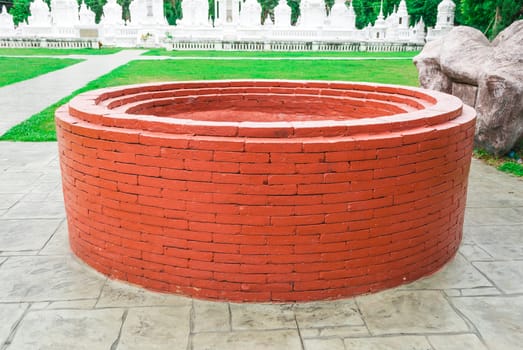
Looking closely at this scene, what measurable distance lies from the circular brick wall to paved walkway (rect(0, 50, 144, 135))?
8.26 meters

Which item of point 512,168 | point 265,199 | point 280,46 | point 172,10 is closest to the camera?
point 265,199

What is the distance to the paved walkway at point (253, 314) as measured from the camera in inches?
139

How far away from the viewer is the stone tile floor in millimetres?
3543

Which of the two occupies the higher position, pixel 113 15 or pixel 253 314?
pixel 113 15

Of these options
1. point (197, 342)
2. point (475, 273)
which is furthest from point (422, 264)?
point (197, 342)

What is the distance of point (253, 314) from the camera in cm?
387

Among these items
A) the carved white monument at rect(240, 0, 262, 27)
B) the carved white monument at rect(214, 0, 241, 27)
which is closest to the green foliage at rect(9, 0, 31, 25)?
the carved white monument at rect(214, 0, 241, 27)


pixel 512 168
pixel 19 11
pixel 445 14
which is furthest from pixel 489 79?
pixel 19 11

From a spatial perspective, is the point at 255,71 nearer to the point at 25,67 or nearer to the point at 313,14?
the point at 25,67

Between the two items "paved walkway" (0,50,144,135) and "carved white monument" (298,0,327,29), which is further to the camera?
"carved white monument" (298,0,327,29)

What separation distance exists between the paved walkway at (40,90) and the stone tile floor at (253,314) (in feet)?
25.8

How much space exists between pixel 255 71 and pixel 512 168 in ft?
53.3

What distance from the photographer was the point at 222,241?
3.90m

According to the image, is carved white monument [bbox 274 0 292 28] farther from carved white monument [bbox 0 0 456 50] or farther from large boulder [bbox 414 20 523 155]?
large boulder [bbox 414 20 523 155]
